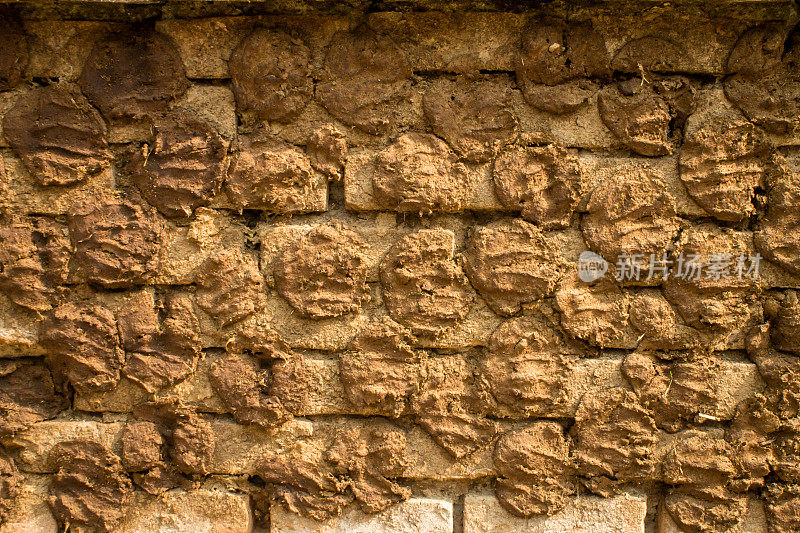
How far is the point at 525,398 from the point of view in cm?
177

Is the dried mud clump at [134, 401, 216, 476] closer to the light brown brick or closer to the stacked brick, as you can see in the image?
the stacked brick

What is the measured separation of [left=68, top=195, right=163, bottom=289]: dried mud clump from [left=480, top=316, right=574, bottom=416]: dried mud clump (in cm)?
117

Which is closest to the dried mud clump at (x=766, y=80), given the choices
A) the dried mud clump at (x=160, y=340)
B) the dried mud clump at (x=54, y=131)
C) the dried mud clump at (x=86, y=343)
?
the dried mud clump at (x=160, y=340)

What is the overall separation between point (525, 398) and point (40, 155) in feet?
5.80

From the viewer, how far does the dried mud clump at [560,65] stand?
5.52ft

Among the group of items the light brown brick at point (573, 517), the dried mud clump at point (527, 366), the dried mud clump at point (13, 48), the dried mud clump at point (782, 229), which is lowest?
the light brown brick at point (573, 517)

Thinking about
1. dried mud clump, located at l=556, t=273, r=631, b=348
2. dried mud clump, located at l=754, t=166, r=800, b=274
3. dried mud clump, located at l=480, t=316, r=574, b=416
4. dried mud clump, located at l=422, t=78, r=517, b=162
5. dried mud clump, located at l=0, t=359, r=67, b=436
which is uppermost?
dried mud clump, located at l=422, t=78, r=517, b=162

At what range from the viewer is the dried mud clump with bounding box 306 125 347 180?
172 centimetres

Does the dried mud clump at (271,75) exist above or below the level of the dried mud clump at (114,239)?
above

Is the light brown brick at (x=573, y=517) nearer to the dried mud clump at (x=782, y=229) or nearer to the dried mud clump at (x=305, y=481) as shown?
the dried mud clump at (x=305, y=481)

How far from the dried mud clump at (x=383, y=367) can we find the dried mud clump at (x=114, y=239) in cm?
73

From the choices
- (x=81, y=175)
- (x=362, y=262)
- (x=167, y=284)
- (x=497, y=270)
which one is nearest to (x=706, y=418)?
(x=497, y=270)

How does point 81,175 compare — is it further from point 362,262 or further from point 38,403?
point 362,262
